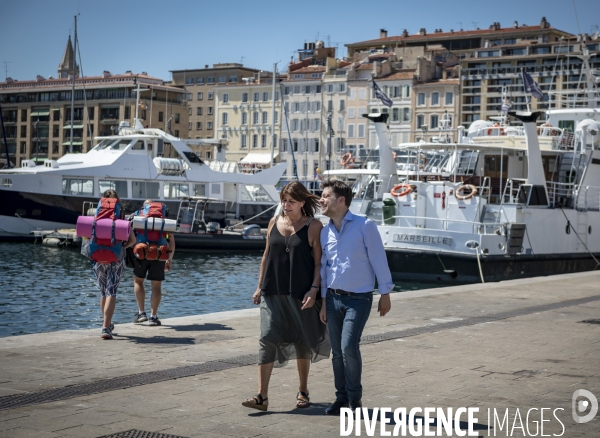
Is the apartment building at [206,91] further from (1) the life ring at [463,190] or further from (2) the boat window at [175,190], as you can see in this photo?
(1) the life ring at [463,190]

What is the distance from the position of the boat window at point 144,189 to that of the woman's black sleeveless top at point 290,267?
41846mm

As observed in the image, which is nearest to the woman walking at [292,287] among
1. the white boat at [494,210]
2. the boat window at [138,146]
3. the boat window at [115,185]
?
the white boat at [494,210]

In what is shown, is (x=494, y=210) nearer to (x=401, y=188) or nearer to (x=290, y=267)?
(x=401, y=188)

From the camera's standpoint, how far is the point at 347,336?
7746mm

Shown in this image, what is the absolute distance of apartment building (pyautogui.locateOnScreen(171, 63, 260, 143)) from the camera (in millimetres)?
126812

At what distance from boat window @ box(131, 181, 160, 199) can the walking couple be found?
41.8m

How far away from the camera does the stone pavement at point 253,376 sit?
7.31 meters

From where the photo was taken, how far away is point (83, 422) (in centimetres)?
719

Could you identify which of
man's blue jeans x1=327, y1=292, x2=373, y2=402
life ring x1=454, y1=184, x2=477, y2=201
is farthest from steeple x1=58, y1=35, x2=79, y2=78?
man's blue jeans x1=327, y1=292, x2=373, y2=402

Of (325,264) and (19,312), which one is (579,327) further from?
(19,312)

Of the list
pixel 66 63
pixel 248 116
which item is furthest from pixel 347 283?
pixel 66 63

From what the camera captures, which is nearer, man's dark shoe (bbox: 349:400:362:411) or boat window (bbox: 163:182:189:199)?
man's dark shoe (bbox: 349:400:362:411)

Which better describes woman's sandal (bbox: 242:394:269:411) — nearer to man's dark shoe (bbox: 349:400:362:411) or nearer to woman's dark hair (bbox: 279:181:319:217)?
man's dark shoe (bbox: 349:400:362:411)

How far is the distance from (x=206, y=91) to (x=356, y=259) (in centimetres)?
12162
